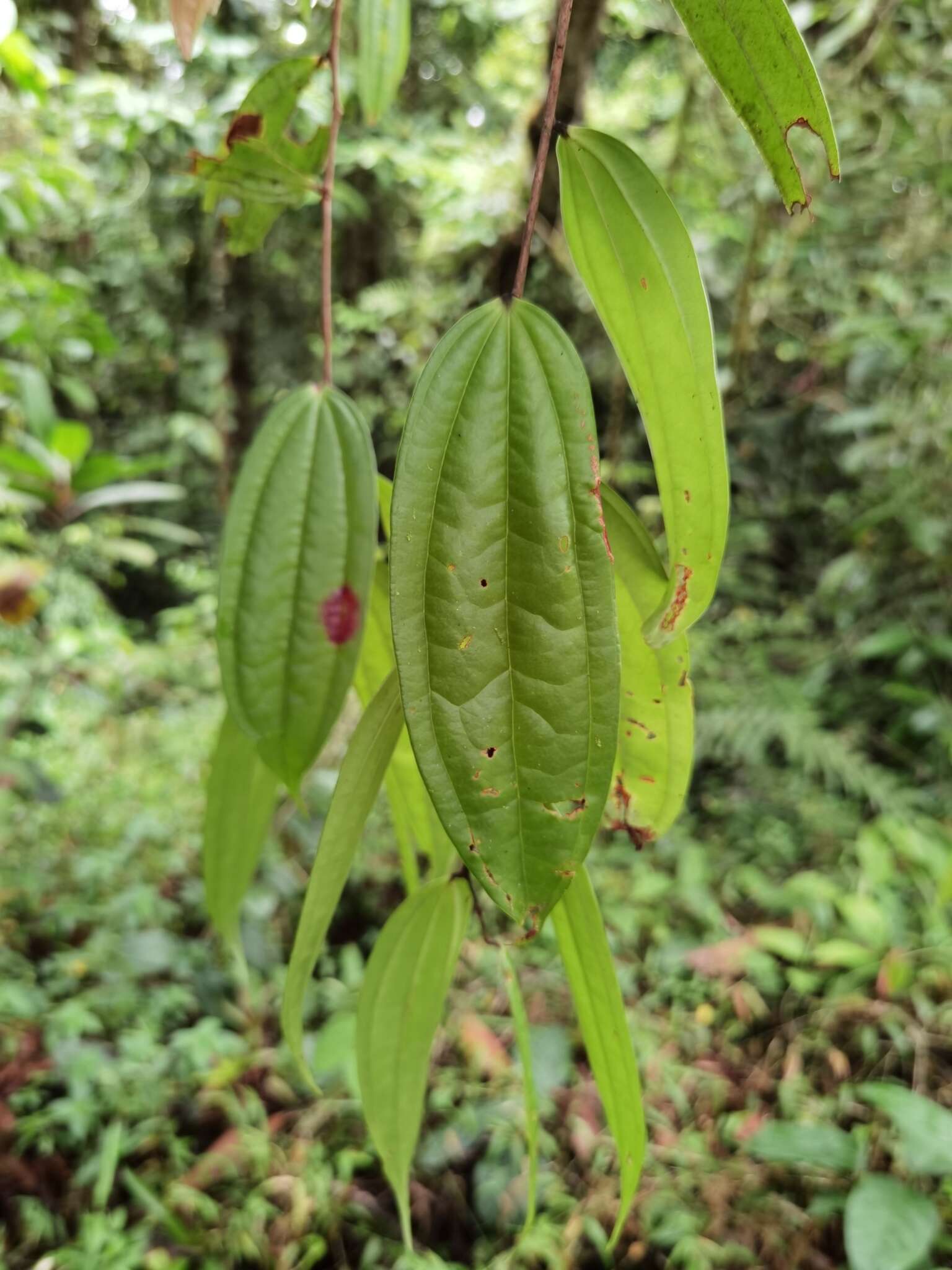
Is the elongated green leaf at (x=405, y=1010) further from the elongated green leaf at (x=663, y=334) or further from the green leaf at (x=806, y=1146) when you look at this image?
the green leaf at (x=806, y=1146)

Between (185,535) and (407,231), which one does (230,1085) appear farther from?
(407,231)

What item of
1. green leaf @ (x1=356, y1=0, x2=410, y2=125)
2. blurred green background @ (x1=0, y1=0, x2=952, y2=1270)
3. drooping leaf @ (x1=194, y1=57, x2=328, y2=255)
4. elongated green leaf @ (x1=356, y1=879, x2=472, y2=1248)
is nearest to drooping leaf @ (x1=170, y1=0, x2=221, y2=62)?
drooping leaf @ (x1=194, y1=57, x2=328, y2=255)

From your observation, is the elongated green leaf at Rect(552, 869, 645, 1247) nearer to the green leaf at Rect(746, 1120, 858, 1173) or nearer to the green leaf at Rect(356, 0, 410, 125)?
the green leaf at Rect(356, 0, 410, 125)

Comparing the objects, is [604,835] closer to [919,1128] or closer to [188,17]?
[919,1128]

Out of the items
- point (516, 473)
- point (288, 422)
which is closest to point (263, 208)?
point (288, 422)

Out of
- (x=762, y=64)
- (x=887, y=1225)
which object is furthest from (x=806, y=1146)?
(x=762, y=64)
